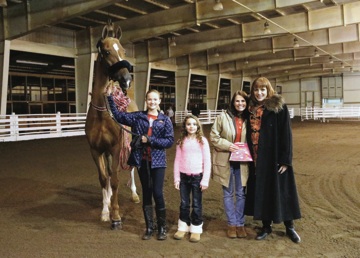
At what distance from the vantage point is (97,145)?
448cm

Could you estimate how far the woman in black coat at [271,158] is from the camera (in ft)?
12.0

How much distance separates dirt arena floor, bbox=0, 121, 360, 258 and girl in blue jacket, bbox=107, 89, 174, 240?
0.46 metres

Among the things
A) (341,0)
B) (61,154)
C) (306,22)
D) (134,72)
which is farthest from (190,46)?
(61,154)

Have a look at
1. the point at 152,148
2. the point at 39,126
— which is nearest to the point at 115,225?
the point at 152,148

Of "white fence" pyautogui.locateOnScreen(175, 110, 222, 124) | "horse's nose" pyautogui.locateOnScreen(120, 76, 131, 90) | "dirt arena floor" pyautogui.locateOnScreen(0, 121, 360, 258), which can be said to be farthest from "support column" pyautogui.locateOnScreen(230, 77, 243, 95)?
"horse's nose" pyautogui.locateOnScreen(120, 76, 131, 90)

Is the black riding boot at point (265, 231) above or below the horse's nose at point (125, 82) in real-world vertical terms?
below

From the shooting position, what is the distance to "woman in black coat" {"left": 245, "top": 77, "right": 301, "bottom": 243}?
3654 millimetres

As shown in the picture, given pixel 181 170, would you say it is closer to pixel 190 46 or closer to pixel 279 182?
pixel 279 182

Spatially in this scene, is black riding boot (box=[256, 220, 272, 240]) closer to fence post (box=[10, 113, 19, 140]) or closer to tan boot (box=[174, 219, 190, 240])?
tan boot (box=[174, 219, 190, 240])

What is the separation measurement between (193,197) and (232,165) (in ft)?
1.79

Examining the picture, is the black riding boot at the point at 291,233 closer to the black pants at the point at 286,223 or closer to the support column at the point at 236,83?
the black pants at the point at 286,223

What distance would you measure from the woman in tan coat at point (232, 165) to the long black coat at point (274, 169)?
0.62 feet

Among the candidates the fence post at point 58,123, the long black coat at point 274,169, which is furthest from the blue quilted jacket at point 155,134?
the fence post at point 58,123

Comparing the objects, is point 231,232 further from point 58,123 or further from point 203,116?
point 203,116
